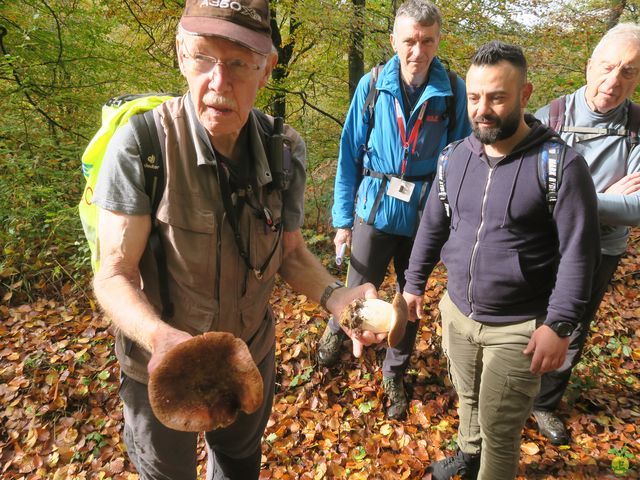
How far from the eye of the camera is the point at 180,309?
1.79m

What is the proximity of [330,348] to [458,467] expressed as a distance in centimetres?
158

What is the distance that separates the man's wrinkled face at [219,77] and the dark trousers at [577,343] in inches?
111

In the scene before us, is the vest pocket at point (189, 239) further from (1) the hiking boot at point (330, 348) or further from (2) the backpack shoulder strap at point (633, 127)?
(2) the backpack shoulder strap at point (633, 127)

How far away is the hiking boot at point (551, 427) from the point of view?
3.57 m

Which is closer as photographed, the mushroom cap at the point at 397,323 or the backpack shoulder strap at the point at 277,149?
the mushroom cap at the point at 397,323

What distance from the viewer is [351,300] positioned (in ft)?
6.66

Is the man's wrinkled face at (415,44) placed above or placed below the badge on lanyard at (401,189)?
above

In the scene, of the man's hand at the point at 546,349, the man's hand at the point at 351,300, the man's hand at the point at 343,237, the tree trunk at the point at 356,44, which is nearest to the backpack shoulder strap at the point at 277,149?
the man's hand at the point at 351,300

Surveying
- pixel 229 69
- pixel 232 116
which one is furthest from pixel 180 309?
pixel 229 69

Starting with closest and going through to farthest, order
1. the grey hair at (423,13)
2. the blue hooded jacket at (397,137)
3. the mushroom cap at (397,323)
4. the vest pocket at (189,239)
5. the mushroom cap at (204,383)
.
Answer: the mushroom cap at (204,383), the vest pocket at (189,239), the mushroom cap at (397,323), the grey hair at (423,13), the blue hooded jacket at (397,137)

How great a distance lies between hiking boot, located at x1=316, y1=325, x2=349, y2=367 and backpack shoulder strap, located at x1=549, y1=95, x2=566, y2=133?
103 inches

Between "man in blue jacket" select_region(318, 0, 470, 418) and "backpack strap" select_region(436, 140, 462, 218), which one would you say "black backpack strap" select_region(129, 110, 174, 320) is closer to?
"backpack strap" select_region(436, 140, 462, 218)

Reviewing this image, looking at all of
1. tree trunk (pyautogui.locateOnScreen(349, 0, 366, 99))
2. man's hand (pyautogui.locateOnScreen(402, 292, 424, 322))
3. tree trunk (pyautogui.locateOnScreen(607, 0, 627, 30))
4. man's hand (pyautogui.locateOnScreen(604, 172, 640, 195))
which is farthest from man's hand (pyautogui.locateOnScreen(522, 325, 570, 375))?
tree trunk (pyautogui.locateOnScreen(607, 0, 627, 30))

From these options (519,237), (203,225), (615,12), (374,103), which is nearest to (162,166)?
(203,225)
